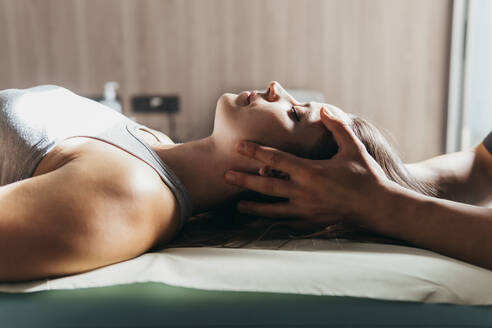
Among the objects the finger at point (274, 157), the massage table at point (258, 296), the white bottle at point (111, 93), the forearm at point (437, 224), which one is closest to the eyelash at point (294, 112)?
the finger at point (274, 157)

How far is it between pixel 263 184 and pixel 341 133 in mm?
208

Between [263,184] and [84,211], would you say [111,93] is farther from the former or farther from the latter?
[84,211]

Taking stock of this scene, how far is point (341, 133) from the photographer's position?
916 mm

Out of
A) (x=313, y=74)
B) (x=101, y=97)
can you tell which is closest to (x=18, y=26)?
(x=101, y=97)

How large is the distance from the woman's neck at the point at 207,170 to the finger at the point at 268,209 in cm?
5

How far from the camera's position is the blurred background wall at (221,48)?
2643mm

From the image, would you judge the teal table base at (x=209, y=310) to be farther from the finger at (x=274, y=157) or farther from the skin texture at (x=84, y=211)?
the finger at (x=274, y=157)

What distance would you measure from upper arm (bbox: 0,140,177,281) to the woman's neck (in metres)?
0.25

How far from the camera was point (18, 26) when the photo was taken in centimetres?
266

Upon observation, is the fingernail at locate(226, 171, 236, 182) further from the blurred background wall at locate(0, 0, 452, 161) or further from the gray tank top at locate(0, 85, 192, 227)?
the blurred background wall at locate(0, 0, 452, 161)

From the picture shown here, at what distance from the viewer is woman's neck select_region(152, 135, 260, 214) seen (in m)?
0.98

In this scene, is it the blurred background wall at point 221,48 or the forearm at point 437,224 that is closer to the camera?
the forearm at point 437,224

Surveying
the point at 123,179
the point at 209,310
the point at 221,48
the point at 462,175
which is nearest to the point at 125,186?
the point at 123,179

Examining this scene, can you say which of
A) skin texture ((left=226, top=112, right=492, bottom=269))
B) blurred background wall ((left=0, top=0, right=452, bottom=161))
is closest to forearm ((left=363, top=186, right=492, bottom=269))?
skin texture ((left=226, top=112, right=492, bottom=269))
